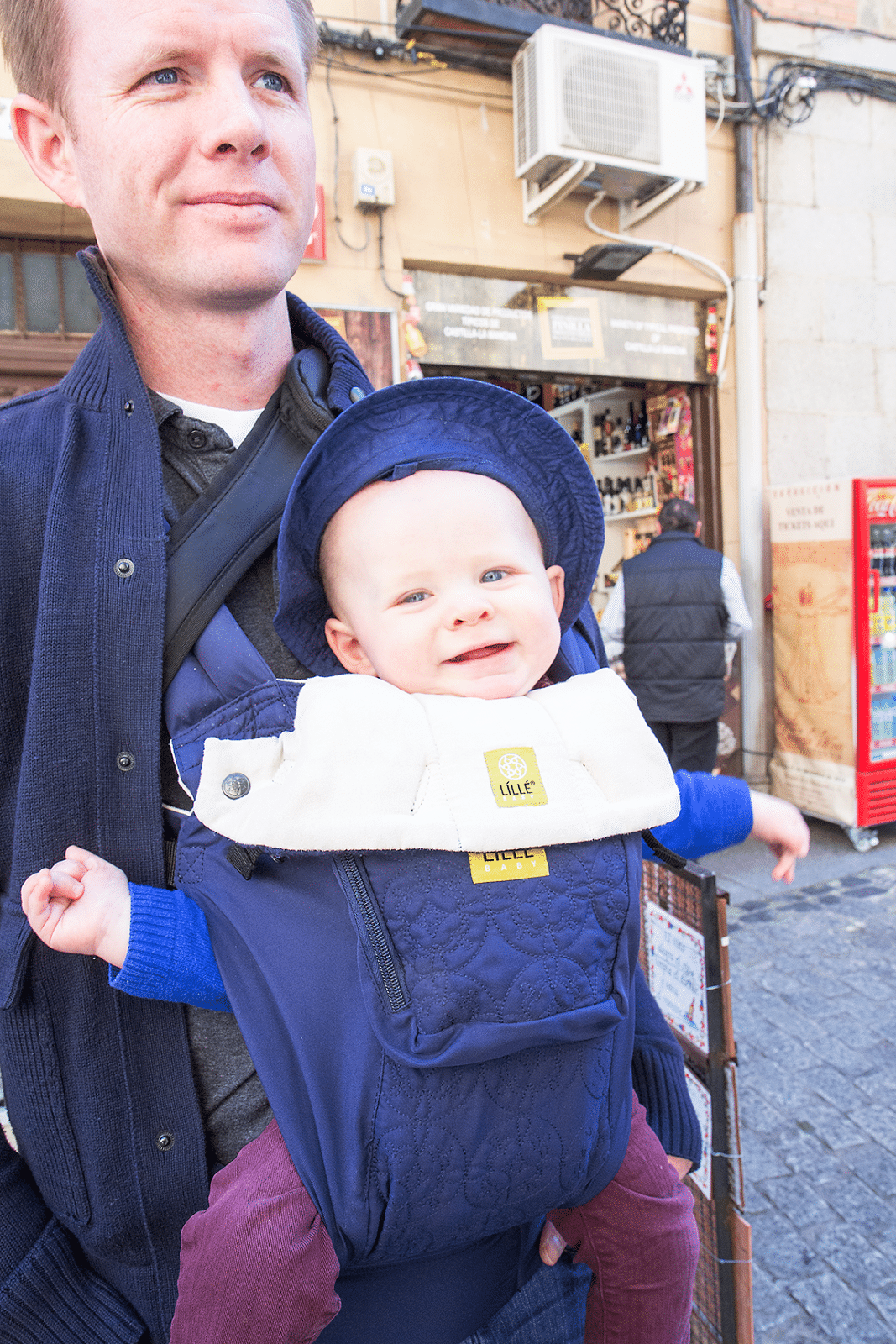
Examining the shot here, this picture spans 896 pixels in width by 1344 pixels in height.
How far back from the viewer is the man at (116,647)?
0.94 metres

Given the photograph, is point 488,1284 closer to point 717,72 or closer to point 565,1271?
point 565,1271

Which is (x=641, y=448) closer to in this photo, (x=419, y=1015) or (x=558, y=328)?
(x=558, y=328)

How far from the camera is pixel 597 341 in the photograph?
6.15 metres

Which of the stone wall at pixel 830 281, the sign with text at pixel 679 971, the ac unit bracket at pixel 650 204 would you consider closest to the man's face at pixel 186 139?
the sign with text at pixel 679 971

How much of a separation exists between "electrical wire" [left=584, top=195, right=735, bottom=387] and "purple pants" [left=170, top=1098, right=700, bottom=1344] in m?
6.15

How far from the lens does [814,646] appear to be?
6.07 metres

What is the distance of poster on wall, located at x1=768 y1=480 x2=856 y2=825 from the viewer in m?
5.79

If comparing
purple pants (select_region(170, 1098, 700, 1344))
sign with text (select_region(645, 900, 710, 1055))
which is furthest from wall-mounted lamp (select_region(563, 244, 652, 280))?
purple pants (select_region(170, 1098, 700, 1344))

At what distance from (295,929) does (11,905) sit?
340 mm

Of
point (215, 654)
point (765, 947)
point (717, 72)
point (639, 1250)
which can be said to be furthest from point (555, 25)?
point (639, 1250)

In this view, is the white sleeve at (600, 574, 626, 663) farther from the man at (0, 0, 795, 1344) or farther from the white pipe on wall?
the man at (0, 0, 795, 1344)

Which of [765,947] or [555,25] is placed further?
[555,25]

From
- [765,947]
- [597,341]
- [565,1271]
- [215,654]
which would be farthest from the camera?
[597,341]

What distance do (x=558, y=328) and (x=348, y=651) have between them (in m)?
5.51
